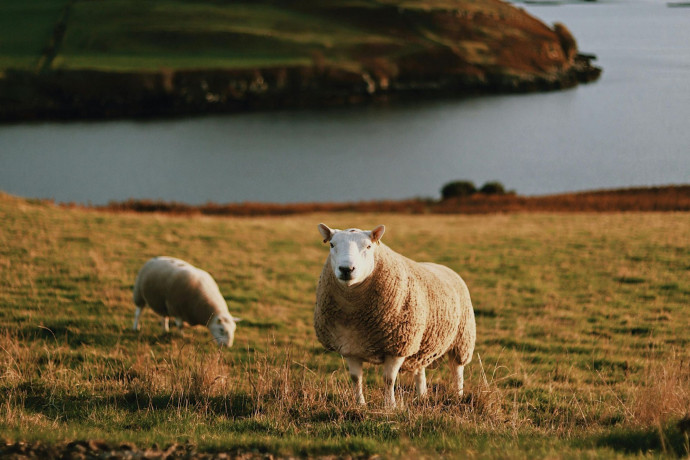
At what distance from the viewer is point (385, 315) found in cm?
648

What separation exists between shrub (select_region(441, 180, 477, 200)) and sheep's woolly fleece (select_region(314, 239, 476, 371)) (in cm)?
3491

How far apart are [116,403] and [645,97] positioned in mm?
80133

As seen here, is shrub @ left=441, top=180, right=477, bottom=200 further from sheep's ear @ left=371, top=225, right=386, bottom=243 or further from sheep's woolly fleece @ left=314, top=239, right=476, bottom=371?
sheep's ear @ left=371, top=225, right=386, bottom=243

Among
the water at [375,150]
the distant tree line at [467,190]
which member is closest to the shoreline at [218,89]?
the water at [375,150]

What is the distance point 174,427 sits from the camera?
5484 millimetres

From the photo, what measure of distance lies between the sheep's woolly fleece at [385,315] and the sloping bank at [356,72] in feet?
257

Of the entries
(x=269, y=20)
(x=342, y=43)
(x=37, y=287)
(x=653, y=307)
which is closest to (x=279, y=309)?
(x=37, y=287)

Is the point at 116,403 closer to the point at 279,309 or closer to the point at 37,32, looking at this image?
the point at 279,309

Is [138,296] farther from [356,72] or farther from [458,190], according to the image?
[356,72]

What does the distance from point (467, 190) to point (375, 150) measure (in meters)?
22.1

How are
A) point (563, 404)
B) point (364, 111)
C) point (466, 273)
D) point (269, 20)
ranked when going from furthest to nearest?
1. point (269, 20)
2. point (364, 111)
3. point (466, 273)
4. point (563, 404)

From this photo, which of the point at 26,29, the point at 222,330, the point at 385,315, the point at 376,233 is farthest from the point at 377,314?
the point at 26,29

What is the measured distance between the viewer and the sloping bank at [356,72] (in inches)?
3123

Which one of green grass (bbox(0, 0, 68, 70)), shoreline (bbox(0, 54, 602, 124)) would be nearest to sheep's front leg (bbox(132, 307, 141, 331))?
shoreline (bbox(0, 54, 602, 124))
